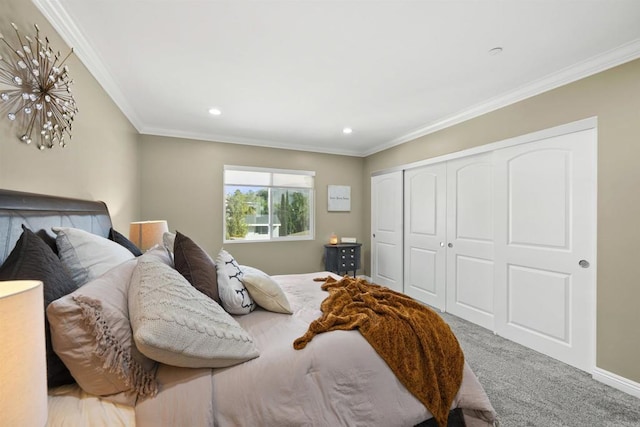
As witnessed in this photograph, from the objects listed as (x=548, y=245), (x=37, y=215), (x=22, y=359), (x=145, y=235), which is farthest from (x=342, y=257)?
(x=22, y=359)

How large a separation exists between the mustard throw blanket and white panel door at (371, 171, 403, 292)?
283 centimetres

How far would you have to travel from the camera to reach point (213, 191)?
4363mm

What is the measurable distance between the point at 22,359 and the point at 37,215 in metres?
1.14

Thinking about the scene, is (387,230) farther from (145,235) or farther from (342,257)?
(145,235)

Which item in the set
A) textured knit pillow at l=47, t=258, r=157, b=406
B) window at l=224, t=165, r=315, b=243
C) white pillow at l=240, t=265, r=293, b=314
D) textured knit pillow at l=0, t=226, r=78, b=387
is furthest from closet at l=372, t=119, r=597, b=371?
textured knit pillow at l=0, t=226, r=78, b=387

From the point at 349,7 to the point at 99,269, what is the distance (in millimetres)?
2034

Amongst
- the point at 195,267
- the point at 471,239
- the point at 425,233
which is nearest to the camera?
the point at 195,267

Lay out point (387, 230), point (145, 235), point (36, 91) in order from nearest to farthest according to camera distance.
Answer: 1. point (36, 91)
2. point (145, 235)
3. point (387, 230)

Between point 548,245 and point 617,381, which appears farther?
point 548,245

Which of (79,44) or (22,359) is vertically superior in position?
(79,44)

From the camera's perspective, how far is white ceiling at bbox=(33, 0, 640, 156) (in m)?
1.73

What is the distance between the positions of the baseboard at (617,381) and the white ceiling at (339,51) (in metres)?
2.41

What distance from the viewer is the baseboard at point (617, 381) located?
1996mm

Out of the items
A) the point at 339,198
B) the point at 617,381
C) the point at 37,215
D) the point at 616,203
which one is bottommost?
the point at 617,381
